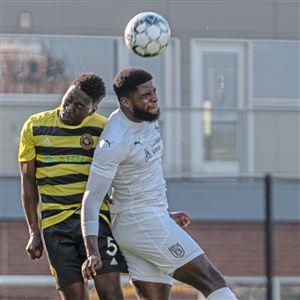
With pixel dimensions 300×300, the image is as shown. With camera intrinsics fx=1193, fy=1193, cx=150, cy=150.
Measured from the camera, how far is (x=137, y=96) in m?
6.43

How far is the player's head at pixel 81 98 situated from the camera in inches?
256

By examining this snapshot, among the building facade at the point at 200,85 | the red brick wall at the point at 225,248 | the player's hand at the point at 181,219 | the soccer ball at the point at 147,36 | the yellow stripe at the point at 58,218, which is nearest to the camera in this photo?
the yellow stripe at the point at 58,218

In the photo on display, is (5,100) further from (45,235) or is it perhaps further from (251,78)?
(45,235)

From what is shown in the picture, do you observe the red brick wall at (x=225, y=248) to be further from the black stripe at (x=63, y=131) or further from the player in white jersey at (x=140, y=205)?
the black stripe at (x=63, y=131)

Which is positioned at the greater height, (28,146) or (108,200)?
(28,146)

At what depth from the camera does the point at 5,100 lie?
542 inches

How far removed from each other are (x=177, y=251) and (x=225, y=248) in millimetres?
5461

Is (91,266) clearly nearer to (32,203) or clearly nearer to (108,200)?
(108,200)

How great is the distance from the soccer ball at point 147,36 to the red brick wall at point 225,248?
11.9 feet

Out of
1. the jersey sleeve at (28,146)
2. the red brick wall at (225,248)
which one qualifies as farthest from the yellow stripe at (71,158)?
the red brick wall at (225,248)

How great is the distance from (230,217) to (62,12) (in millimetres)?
3416

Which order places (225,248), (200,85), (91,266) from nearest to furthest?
(91,266), (225,248), (200,85)

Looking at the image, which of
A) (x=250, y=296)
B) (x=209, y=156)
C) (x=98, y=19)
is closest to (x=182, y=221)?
(x=250, y=296)

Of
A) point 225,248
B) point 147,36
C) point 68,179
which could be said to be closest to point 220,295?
point 68,179
